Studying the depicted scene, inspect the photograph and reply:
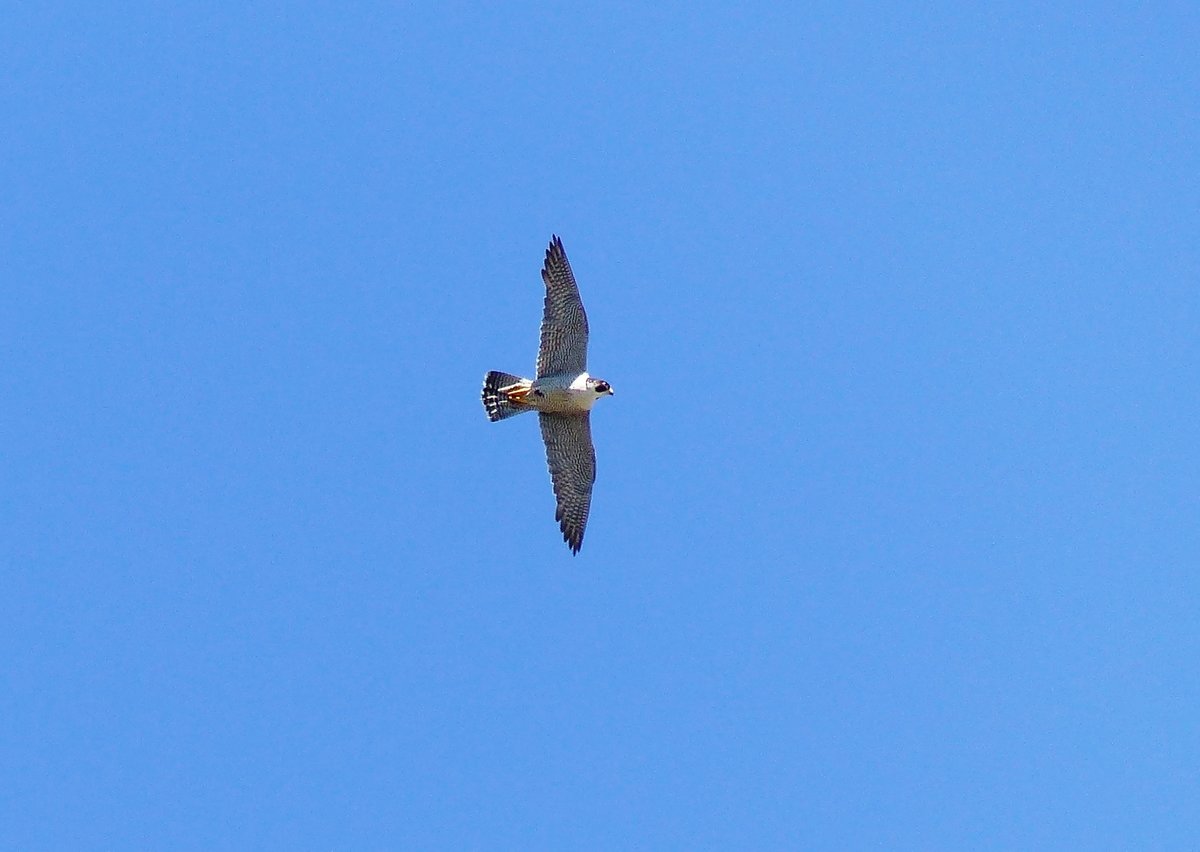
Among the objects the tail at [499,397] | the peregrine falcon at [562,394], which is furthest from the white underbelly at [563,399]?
the tail at [499,397]

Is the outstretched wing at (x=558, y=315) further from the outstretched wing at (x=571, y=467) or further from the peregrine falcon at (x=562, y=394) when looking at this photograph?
the outstretched wing at (x=571, y=467)

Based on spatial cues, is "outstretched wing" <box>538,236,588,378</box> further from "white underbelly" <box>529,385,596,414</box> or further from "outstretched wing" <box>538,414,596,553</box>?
"outstretched wing" <box>538,414,596,553</box>

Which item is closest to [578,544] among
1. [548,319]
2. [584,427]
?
[584,427]

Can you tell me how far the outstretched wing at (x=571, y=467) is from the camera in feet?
94.6

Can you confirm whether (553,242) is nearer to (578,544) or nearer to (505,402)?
(505,402)

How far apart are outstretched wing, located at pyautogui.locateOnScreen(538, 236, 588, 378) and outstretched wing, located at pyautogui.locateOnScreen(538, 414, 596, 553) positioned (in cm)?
93

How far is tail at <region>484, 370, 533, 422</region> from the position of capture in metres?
28.7

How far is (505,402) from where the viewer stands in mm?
28703

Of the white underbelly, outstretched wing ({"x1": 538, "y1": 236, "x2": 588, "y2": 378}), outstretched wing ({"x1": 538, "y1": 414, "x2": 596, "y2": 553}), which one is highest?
outstretched wing ({"x1": 538, "y1": 236, "x2": 588, "y2": 378})

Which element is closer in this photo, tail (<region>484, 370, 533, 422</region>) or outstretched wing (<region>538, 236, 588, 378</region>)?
outstretched wing (<region>538, 236, 588, 378</region>)

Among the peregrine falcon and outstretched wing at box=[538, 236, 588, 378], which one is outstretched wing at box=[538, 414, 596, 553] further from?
outstretched wing at box=[538, 236, 588, 378]

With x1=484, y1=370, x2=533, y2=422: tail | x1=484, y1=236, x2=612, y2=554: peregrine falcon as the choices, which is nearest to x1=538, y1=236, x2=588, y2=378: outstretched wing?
x1=484, y1=236, x2=612, y2=554: peregrine falcon

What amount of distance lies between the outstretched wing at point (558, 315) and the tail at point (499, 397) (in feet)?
1.96

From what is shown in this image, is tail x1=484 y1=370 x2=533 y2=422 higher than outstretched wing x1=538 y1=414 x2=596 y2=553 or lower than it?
higher
